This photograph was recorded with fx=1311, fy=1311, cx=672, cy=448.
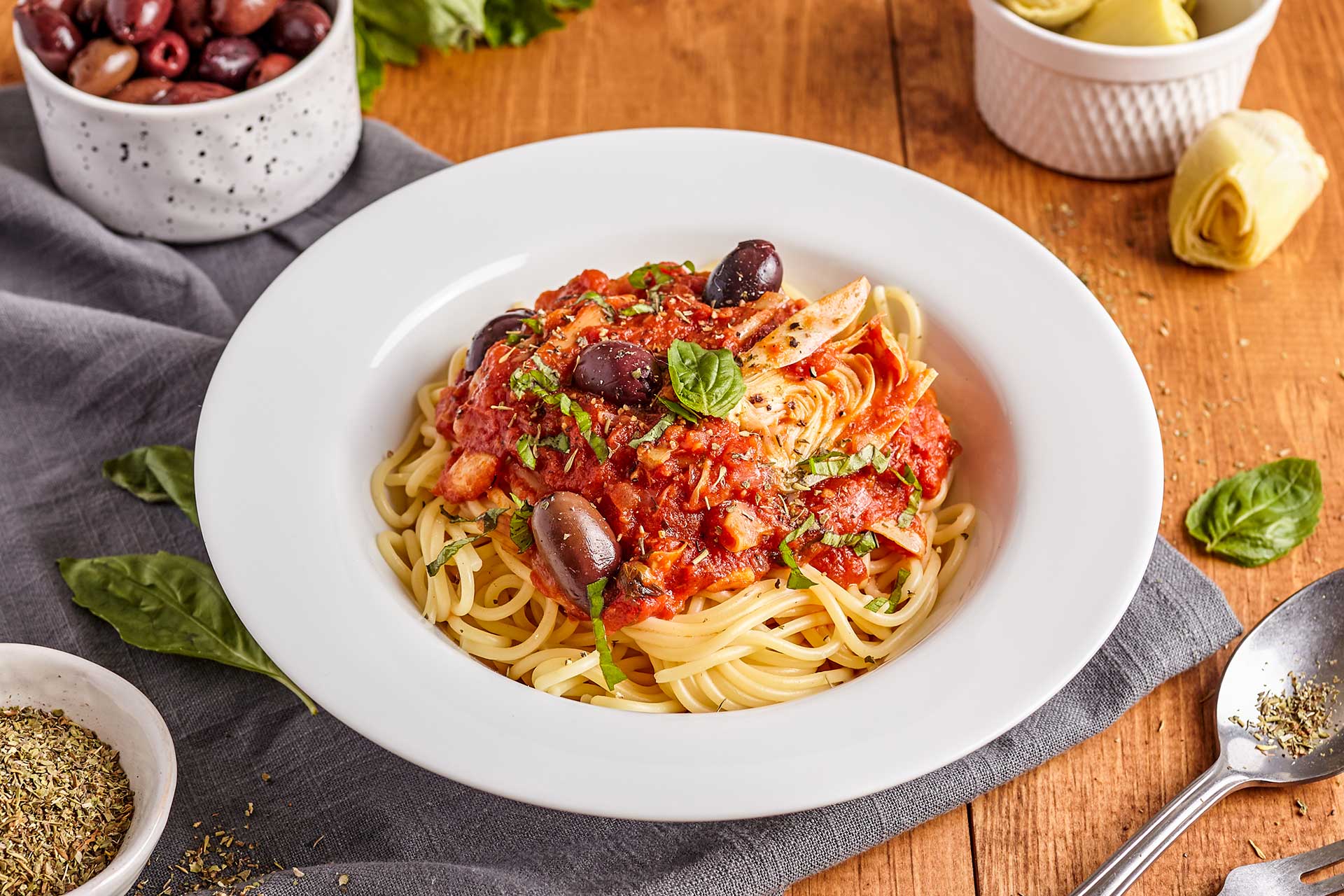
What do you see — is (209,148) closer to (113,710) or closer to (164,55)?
(164,55)

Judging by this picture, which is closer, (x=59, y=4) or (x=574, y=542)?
(x=574, y=542)

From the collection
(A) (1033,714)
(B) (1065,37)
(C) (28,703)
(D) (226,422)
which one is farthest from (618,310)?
(B) (1065,37)

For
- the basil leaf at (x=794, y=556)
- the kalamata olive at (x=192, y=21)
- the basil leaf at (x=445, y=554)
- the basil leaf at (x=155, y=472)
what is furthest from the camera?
the kalamata olive at (x=192, y=21)

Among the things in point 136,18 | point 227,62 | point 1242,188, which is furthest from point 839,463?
point 136,18

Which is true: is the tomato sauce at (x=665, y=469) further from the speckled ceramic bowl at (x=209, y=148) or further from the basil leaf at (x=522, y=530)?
the speckled ceramic bowl at (x=209, y=148)

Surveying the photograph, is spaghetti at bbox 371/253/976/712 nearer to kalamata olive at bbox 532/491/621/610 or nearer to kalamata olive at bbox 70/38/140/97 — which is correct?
kalamata olive at bbox 532/491/621/610

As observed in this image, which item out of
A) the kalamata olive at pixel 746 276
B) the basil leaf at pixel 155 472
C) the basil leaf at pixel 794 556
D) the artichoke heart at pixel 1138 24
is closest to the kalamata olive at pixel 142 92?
the basil leaf at pixel 155 472

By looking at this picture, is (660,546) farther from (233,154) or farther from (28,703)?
(233,154)
